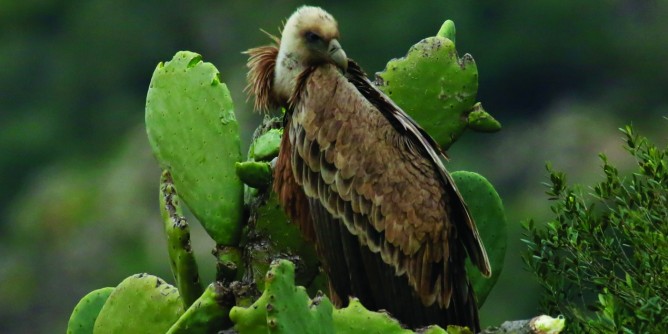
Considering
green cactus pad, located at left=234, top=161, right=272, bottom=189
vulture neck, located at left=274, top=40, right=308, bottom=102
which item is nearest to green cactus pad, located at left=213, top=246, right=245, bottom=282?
green cactus pad, located at left=234, top=161, right=272, bottom=189

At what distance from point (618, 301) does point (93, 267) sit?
120ft

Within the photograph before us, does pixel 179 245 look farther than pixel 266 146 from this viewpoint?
No

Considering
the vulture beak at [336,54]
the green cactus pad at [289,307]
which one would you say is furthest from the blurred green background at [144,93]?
the green cactus pad at [289,307]

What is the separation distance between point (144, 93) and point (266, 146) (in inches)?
1875

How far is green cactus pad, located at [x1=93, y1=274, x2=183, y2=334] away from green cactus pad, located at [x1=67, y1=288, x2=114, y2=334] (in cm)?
42

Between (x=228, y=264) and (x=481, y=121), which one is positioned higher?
(x=481, y=121)

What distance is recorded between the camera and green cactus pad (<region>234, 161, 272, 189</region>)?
7.82m

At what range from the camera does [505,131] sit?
49.1 meters

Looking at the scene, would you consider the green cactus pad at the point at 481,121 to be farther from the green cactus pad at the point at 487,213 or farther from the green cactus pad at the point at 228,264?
the green cactus pad at the point at 228,264

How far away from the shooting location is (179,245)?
7.55 meters

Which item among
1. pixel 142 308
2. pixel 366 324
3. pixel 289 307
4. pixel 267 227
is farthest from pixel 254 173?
pixel 289 307

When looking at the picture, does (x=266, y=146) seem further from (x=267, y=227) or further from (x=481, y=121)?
(x=481, y=121)

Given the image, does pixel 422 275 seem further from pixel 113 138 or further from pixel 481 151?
pixel 113 138

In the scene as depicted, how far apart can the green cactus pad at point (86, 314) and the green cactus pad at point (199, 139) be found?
758 millimetres
